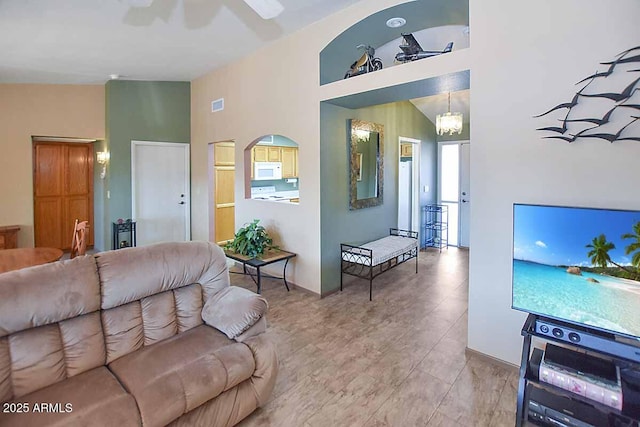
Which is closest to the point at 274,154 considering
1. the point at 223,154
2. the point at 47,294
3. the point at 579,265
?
the point at 223,154

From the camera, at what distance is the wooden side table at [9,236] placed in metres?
4.89

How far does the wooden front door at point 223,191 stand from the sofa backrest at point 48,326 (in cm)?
419

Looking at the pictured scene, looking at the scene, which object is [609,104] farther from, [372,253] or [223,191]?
[223,191]

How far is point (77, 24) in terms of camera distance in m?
3.32

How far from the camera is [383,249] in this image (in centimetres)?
435

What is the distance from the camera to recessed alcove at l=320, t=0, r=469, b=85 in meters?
3.11

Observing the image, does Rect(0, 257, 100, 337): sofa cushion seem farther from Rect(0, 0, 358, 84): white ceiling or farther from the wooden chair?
Rect(0, 0, 358, 84): white ceiling

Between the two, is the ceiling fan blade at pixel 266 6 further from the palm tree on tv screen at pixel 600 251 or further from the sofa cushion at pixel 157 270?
the palm tree on tv screen at pixel 600 251

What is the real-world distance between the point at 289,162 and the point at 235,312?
17.3 ft

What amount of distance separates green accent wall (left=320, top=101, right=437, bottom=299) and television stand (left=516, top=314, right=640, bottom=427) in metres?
2.27

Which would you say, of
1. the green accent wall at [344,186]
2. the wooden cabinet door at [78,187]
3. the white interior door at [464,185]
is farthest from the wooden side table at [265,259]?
the white interior door at [464,185]

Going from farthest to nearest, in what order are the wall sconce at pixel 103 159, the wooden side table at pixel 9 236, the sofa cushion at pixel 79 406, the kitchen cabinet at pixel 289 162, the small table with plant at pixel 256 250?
1. the kitchen cabinet at pixel 289 162
2. the wall sconce at pixel 103 159
3. the wooden side table at pixel 9 236
4. the small table with plant at pixel 256 250
5. the sofa cushion at pixel 79 406

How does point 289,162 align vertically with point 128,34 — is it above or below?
below

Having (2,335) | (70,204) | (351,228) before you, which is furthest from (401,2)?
(70,204)
